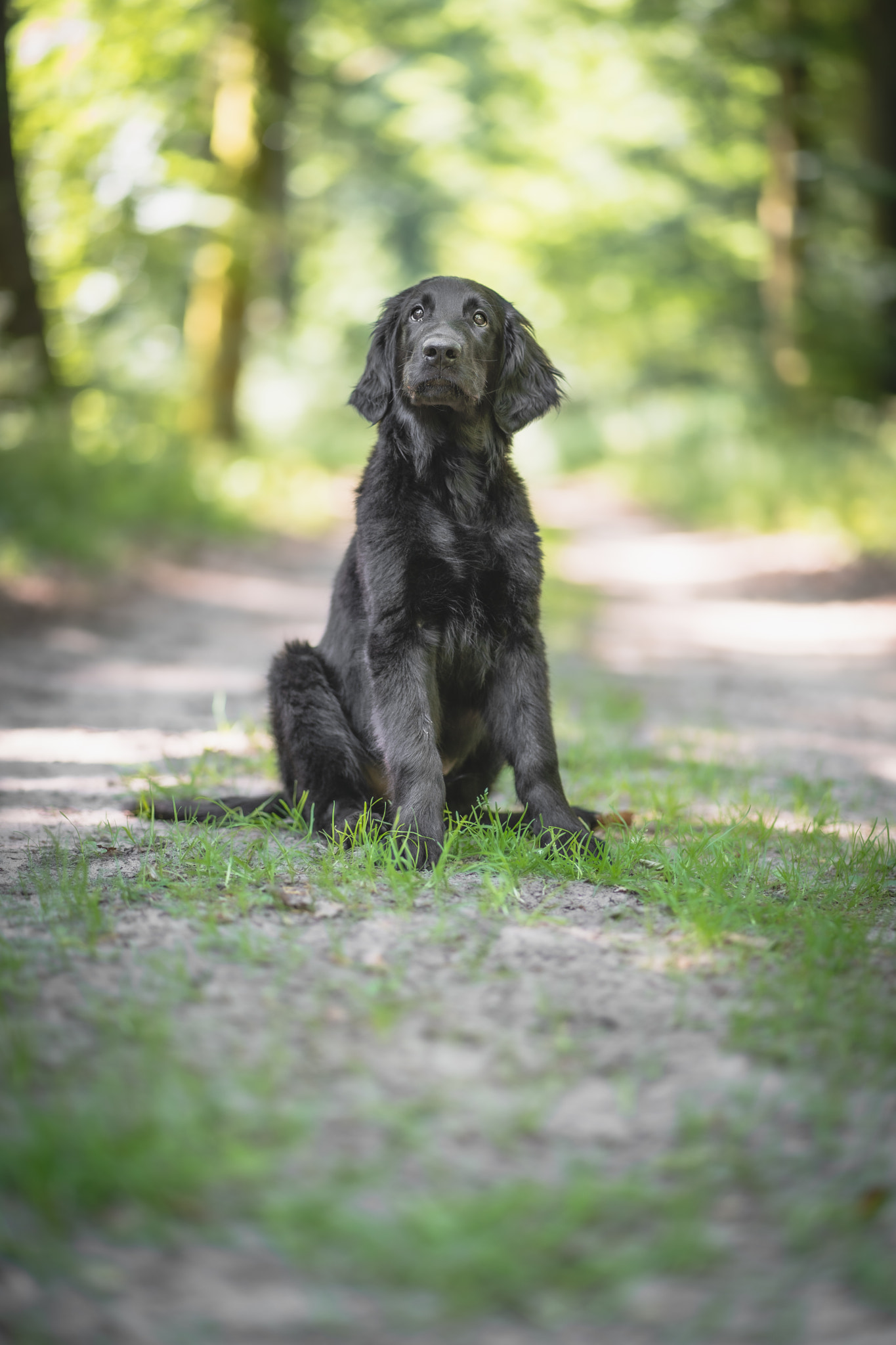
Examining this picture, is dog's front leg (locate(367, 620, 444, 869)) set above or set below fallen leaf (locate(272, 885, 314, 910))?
above

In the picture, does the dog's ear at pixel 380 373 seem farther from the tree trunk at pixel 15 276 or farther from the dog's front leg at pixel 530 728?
the tree trunk at pixel 15 276

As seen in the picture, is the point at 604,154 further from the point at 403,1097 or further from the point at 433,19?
the point at 403,1097

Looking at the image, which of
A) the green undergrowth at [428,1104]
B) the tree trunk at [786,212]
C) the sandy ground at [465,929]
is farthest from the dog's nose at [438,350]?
the tree trunk at [786,212]

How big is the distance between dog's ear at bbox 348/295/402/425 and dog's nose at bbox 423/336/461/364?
0.94 feet

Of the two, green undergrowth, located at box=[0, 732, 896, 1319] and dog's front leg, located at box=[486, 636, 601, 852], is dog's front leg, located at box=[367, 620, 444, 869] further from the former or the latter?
dog's front leg, located at box=[486, 636, 601, 852]

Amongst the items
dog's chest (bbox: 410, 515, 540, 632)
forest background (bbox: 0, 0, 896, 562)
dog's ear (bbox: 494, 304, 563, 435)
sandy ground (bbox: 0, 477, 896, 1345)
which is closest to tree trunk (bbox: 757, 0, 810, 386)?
forest background (bbox: 0, 0, 896, 562)

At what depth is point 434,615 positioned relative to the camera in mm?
3000

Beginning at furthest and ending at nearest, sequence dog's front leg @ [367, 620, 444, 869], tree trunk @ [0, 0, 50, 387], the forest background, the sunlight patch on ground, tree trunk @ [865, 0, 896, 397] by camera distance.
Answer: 1. tree trunk @ [865, 0, 896, 397]
2. the forest background
3. tree trunk @ [0, 0, 50, 387]
4. the sunlight patch on ground
5. dog's front leg @ [367, 620, 444, 869]

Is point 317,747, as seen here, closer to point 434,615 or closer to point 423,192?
point 434,615

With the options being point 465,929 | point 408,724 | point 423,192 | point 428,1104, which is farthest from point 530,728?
point 423,192

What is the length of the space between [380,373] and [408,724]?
45.7 inches

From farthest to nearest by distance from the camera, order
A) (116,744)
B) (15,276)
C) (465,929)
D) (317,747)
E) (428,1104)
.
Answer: (15,276)
(116,744)
(317,747)
(465,929)
(428,1104)

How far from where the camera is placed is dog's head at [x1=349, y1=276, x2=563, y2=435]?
309cm

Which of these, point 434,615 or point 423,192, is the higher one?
point 423,192
